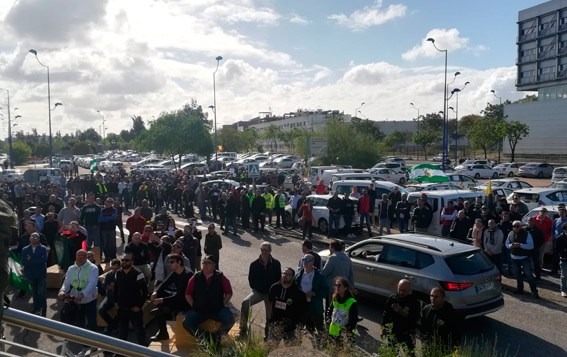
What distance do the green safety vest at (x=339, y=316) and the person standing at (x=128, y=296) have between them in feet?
9.97

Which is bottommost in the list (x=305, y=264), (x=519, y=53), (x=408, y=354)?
(x=408, y=354)

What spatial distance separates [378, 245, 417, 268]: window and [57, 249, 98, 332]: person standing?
5277 mm

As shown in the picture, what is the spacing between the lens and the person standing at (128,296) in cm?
755

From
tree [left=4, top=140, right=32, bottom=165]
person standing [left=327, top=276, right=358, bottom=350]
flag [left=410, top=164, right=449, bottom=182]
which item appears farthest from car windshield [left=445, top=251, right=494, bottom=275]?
tree [left=4, top=140, right=32, bottom=165]

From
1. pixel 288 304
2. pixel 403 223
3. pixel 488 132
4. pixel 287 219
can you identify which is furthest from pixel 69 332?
pixel 488 132

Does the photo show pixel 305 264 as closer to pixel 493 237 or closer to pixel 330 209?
pixel 493 237

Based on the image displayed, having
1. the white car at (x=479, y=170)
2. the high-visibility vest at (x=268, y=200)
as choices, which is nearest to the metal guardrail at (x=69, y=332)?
the high-visibility vest at (x=268, y=200)

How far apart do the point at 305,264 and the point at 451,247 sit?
9.81ft

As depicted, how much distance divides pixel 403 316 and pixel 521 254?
5874 millimetres

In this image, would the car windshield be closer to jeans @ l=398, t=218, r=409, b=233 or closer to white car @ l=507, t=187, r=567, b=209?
jeans @ l=398, t=218, r=409, b=233

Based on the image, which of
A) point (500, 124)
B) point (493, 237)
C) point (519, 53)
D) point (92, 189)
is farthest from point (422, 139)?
point (493, 237)

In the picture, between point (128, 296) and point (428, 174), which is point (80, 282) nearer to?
point (128, 296)

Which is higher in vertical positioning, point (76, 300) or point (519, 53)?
point (519, 53)

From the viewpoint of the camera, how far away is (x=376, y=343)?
8227 mm
